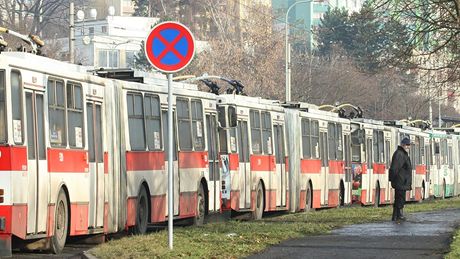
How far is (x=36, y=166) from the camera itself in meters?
19.0

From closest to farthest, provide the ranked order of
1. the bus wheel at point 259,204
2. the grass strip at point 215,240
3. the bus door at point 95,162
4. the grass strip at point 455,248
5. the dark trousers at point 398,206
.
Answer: the grass strip at point 455,248 < the grass strip at point 215,240 < the bus door at point 95,162 < the dark trousers at point 398,206 < the bus wheel at point 259,204

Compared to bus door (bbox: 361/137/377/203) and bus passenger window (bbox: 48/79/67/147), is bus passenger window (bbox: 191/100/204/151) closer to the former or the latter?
bus passenger window (bbox: 48/79/67/147)

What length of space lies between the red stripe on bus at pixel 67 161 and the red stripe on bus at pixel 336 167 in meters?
20.6

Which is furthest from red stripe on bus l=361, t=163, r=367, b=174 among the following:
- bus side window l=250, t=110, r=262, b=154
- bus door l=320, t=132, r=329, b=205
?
bus side window l=250, t=110, r=262, b=154

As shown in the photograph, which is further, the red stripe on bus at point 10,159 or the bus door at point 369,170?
the bus door at point 369,170

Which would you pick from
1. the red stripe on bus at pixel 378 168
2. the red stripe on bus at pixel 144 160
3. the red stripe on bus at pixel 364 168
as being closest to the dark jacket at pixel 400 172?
the red stripe on bus at pixel 144 160

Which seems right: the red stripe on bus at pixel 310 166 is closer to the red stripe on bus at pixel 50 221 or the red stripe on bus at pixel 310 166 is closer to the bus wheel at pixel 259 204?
the bus wheel at pixel 259 204

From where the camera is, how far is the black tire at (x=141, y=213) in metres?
24.3

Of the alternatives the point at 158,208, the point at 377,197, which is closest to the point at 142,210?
the point at 158,208

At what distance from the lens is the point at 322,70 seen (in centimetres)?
10900

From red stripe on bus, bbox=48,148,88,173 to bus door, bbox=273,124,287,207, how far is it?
46.1ft

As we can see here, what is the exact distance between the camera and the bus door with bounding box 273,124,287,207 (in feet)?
115

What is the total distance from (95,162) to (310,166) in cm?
1726

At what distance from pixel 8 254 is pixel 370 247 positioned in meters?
5.55
